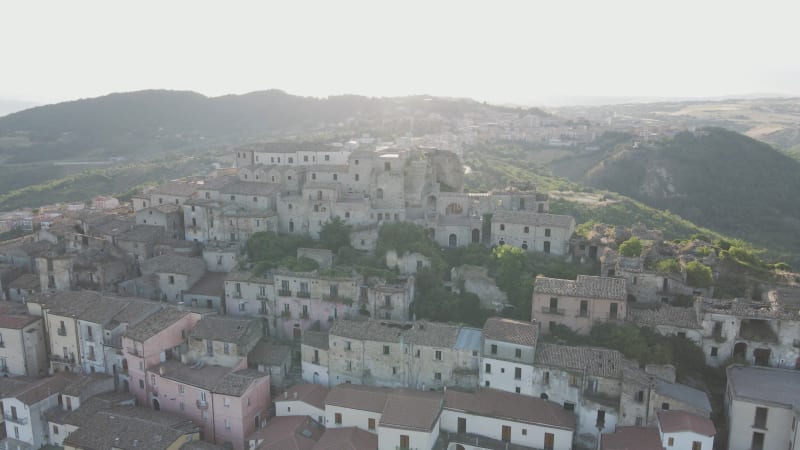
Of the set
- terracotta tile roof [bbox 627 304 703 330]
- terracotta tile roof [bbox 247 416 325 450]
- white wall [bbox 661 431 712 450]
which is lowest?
terracotta tile roof [bbox 247 416 325 450]

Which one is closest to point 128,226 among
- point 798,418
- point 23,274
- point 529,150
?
point 23,274

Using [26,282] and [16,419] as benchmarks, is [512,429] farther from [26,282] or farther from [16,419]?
[26,282]

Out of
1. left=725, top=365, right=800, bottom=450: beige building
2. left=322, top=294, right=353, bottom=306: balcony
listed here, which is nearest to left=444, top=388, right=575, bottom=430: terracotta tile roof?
left=725, top=365, right=800, bottom=450: beige building

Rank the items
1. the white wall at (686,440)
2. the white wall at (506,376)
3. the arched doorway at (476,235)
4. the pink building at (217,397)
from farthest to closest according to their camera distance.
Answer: the arched doorway at (476,235) < the pink building at (217,397) < the white wall at (506,376) < the white wall at (686,440)

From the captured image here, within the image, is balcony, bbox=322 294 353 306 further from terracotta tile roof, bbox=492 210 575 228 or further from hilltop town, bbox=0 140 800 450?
terracotta tile roof, bbox=492 210 575 228

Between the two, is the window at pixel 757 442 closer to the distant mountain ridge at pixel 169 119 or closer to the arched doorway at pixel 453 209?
the arched doorway at pixel 453 209

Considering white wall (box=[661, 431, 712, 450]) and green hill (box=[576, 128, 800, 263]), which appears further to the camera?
green hill (box=[576, 128, 800, 263])

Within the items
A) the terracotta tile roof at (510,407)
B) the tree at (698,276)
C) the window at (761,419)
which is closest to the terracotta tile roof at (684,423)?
the window at (761,419)
